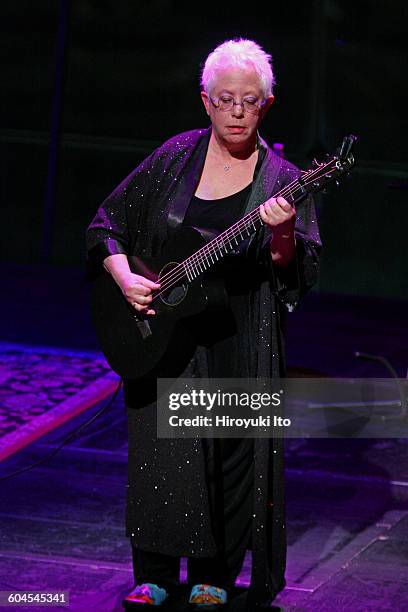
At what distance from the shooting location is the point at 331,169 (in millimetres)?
3535

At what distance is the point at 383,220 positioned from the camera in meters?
9.55

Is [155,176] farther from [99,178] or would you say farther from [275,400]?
[99,178]

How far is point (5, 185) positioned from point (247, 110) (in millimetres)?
6998

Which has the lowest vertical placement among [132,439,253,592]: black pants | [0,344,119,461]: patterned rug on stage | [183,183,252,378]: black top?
[132,439,253,592]: black pants

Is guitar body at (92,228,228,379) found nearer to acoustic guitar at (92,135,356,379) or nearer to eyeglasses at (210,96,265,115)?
acoustic guitar at (92,135,356,379)

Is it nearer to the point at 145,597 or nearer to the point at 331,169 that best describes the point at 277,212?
the point at 331,169

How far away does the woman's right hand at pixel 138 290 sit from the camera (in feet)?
12.8

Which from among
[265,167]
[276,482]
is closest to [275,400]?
[276,482]

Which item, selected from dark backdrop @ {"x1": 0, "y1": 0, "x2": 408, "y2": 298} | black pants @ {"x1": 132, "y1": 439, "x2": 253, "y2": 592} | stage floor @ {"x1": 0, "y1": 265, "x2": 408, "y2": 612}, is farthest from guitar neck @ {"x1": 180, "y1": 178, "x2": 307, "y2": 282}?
dark backdrop @ {"x1": 0, "y1": 0, "x2": 408, "y2": 298}

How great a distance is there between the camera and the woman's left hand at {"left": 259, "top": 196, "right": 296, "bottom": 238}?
11.6 ft

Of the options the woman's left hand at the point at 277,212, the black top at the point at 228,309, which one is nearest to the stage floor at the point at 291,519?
the black top at the point at 228,309

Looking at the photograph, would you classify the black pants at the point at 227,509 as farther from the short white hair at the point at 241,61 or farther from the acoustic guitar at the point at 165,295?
the short white hair at the point at 241,61

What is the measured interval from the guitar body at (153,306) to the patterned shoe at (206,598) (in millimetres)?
Answer: 718

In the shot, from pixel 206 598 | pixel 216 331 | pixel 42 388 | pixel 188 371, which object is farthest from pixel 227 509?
pixel 42 388
